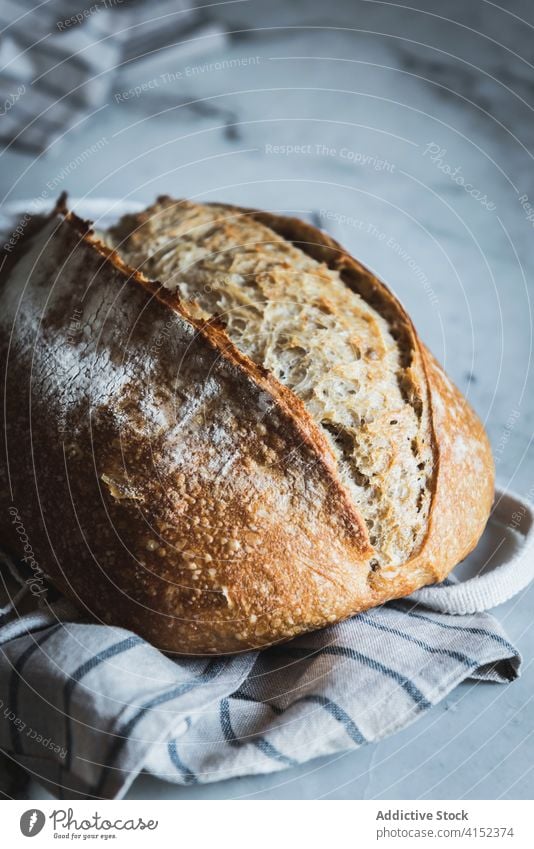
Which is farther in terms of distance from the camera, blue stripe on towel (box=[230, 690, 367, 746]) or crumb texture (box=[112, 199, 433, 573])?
crumb texture (box=[112, 199, 433, 573])
